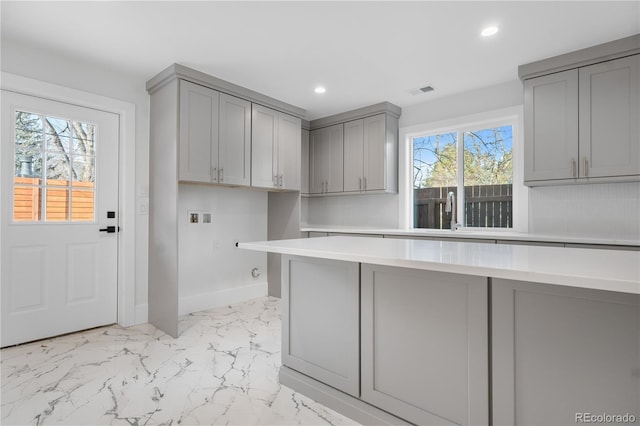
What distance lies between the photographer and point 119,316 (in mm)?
3234

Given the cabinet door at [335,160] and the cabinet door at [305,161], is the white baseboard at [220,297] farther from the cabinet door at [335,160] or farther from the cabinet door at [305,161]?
the cabinet door at [335,160]

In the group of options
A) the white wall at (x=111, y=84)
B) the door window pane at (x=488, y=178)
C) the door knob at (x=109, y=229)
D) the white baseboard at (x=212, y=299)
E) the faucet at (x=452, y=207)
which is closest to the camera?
the white wall at (x=111, y=84)

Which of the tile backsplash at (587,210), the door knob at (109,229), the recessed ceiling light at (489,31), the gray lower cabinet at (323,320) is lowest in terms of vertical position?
the gray lower cabinet at (323,320)

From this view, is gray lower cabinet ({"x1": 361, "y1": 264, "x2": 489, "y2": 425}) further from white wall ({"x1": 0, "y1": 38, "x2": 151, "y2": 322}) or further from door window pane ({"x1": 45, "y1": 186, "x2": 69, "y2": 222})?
door window pane ({"x1": 45, "y1": 186, "x2": 69, "y2": 222})

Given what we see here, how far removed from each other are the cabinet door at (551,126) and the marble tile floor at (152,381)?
2.55 meters

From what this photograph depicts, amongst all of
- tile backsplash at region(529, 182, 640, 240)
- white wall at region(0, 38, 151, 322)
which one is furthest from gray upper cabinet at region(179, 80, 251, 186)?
tile backsplash at region(529, 182, 640, 240)

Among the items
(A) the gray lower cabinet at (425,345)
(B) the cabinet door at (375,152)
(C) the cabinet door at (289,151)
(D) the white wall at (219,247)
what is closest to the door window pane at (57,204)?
(D) the white wall at (219,247)

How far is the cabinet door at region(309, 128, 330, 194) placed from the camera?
459 centimetres

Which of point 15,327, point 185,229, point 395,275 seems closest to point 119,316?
point 15,327

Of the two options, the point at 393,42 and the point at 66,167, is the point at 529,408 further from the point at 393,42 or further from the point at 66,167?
the point at 66,167

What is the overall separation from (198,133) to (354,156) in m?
1.92

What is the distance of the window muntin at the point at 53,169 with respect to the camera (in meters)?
2.75

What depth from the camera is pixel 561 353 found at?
4.00 ft

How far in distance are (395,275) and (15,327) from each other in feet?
9.86
